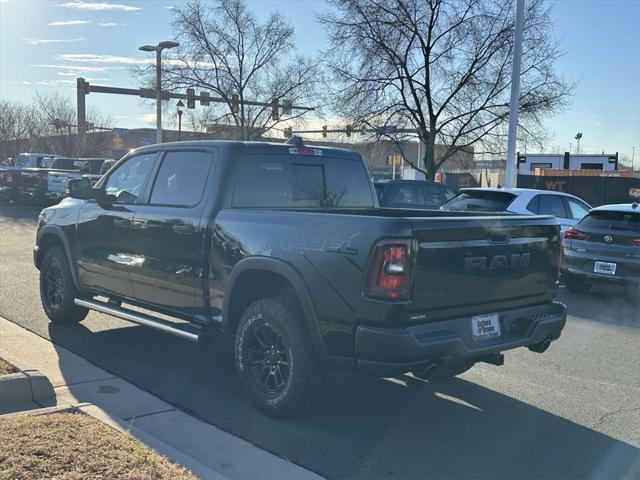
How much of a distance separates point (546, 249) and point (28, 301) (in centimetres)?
667

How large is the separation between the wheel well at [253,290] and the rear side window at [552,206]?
8.05 meters

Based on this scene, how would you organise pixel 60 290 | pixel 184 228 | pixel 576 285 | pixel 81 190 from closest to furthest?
1. pixel 184 228
2. pixel 81 190
3. pixel 60 290
4. pixel 576 285

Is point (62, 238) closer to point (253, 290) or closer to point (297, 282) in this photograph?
point (253, 290)

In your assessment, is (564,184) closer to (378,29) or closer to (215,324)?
(378,29)

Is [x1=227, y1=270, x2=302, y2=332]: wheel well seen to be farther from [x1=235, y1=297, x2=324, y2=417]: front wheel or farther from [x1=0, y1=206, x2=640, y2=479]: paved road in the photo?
[x1=0, y1=206, x2=640, y2=479]: paved road

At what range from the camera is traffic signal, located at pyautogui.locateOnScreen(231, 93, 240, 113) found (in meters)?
27.9

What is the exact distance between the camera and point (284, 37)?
94.0ft

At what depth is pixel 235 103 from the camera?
2803 centimetres

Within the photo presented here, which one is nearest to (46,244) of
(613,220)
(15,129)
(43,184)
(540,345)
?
(540,345)


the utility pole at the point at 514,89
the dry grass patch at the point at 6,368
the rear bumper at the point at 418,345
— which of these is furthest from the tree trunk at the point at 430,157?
the dry grass patch at the point at 6,368

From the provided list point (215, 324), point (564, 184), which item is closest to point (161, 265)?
point (215, 324)

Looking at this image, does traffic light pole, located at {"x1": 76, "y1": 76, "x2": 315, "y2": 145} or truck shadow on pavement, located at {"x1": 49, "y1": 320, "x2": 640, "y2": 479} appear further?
traffic light pole, located at {"x1": 76, "y1": 76, "x2": 315, "y2": 145}

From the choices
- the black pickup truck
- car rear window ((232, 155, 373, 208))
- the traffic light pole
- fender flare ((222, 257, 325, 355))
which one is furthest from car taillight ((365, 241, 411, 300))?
the traffic light pole

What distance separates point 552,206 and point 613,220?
2002 mm
